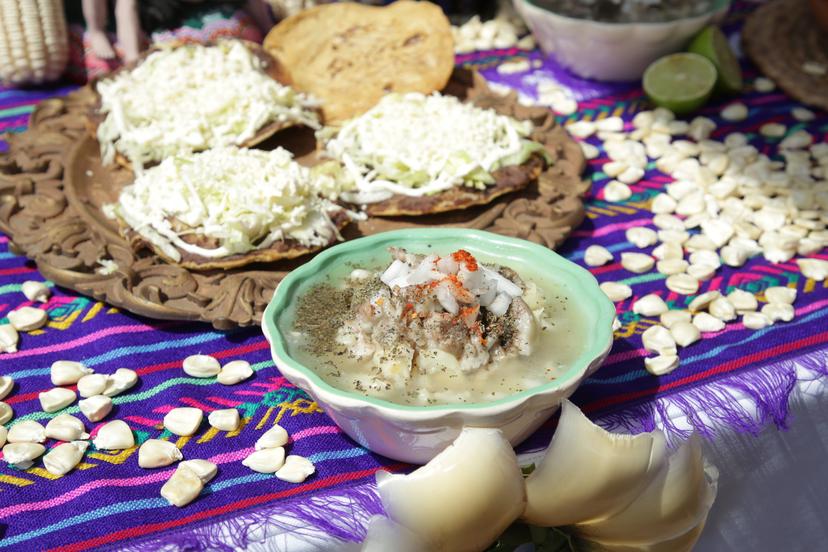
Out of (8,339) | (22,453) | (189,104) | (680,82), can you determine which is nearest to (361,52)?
(189,104)

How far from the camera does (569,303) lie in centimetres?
195

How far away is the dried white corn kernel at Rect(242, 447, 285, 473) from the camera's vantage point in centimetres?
185

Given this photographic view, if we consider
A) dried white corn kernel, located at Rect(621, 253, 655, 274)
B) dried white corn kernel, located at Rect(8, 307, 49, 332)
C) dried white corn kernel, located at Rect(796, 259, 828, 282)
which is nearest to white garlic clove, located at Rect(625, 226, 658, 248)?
dried white corn kernel, located at Rect(621, 253, 655, 274)

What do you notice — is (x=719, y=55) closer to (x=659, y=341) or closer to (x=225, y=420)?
(x=659, y=341)

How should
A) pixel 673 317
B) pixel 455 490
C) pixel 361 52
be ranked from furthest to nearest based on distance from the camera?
1. pixel 361 52
2. pixel 673 317
3. pixel 455 490

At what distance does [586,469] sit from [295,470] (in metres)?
0.67

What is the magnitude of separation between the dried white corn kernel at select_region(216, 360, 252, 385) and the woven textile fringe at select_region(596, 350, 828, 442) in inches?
34.7

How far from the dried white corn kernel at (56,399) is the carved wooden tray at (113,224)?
0.30 metres

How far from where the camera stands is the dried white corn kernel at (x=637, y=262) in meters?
2.53

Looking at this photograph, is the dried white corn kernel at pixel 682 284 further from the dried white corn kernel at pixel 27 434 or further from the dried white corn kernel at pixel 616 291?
the dried white corn kernel at pixel 27 434

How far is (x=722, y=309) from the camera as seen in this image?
2.31m

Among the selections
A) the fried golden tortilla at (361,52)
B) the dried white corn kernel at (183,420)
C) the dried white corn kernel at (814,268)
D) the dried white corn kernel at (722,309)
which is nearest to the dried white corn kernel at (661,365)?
the dried white corn kernel at (722,309)

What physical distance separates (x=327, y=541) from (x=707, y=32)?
2.69m

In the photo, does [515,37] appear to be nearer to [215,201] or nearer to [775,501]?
[215,201]
